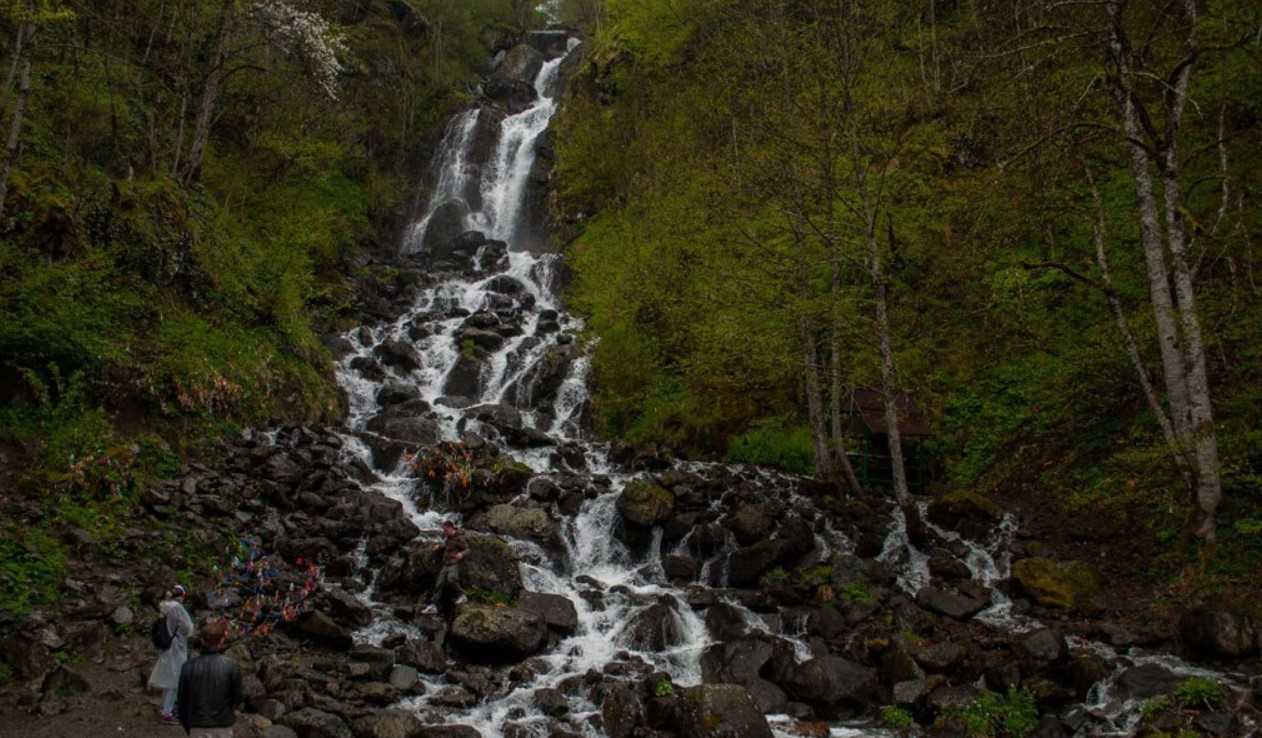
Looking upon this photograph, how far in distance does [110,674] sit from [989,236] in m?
21.2

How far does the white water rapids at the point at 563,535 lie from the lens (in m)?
9.87

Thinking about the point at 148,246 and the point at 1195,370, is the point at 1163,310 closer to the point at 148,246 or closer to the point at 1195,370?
the point at 1195,370

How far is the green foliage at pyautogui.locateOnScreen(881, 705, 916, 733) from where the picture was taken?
350 inches

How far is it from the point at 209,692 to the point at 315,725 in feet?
8.04

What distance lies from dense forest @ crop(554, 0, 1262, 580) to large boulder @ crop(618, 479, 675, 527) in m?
3.12

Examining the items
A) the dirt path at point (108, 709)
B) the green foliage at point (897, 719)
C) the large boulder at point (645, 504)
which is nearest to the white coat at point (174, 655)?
the dirt path at point (108, 709)

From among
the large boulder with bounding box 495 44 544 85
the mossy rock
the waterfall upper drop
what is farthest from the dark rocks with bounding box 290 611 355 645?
the large boulder with bounding box 495 44 544 85

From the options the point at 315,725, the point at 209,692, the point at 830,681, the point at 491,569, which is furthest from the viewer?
the point at 491,569

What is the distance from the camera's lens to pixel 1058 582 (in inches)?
463

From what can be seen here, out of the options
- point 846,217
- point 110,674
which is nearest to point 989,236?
point 846,217

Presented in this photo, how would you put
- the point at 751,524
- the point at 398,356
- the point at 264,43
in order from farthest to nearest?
the point at 398,356 < the point at 264,43 < the point at 751,524

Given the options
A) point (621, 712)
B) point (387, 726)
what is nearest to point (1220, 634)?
point (621, 712)

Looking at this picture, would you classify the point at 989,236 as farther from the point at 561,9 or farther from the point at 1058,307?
the point at 561,9

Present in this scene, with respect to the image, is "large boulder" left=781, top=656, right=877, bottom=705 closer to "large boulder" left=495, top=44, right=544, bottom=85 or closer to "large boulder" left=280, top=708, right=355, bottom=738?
"large boulder" left=280, top=708, right=355, bottom=738
